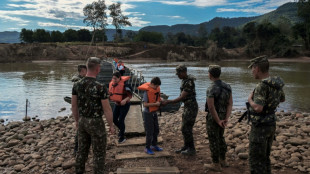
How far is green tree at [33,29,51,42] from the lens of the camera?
88.7 meters

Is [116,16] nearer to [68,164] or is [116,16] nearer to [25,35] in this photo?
[25,35]

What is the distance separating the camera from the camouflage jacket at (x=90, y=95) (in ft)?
11.7

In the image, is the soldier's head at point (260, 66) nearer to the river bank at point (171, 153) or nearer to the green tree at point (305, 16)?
the river bank at point (171, 153)

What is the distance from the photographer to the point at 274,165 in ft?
15.5

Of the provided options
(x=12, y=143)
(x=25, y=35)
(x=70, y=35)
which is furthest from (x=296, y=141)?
(x=25, y=35)

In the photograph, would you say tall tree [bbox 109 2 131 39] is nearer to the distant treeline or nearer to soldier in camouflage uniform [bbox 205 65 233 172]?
the distant treeline

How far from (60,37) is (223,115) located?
9768 centimetres

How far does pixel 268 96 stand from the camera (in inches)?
131

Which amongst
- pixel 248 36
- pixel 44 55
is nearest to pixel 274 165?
pixel 44 55

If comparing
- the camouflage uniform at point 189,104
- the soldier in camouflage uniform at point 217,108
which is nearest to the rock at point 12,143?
the camouflage uniform at point 189,104

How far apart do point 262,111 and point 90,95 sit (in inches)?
96.3

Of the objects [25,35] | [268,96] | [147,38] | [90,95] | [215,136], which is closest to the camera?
[268,96]

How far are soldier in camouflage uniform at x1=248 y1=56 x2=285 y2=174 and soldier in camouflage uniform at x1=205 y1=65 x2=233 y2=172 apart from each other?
607 millimetres

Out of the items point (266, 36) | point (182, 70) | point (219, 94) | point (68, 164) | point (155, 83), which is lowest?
point (68, 164)
